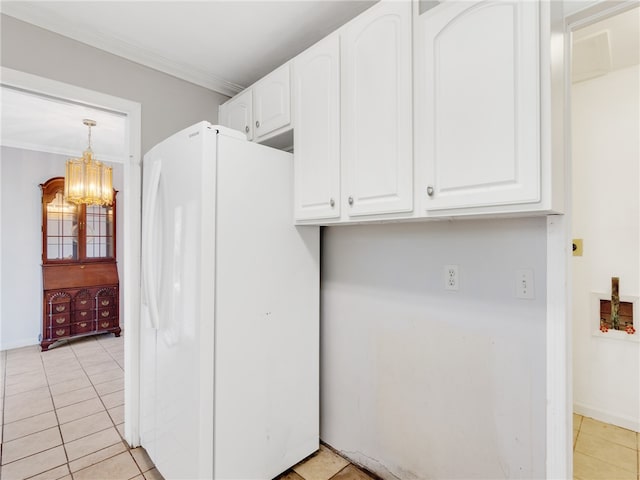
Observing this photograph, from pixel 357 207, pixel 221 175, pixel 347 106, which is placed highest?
pixel 347 106

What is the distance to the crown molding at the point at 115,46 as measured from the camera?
1692 millimetres

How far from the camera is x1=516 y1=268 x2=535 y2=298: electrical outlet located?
1.32 metres

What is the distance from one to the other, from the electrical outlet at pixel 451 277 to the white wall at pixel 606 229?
163cm

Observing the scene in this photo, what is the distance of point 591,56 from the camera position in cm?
218

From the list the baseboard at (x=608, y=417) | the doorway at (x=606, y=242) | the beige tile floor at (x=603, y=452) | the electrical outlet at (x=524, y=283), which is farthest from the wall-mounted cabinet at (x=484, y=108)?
the baseboard at (x=608, y=417)

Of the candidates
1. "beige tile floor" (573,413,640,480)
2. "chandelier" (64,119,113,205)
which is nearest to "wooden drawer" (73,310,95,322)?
"chandelier" (64,119,113,205)

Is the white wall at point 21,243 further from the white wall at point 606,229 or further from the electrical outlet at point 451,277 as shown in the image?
the white wall at point 606,229

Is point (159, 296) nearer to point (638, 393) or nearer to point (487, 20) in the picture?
point (487, 20)

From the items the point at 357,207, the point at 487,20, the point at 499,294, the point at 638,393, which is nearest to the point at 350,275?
the point at 357,207

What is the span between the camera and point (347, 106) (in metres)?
1.55

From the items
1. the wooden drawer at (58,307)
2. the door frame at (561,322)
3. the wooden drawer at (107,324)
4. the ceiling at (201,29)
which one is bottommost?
the wooden drawer at (107,324)

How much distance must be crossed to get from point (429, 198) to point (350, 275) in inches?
31.8

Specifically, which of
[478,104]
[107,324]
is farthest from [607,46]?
[107,324]

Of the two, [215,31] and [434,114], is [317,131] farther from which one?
[215,31]
